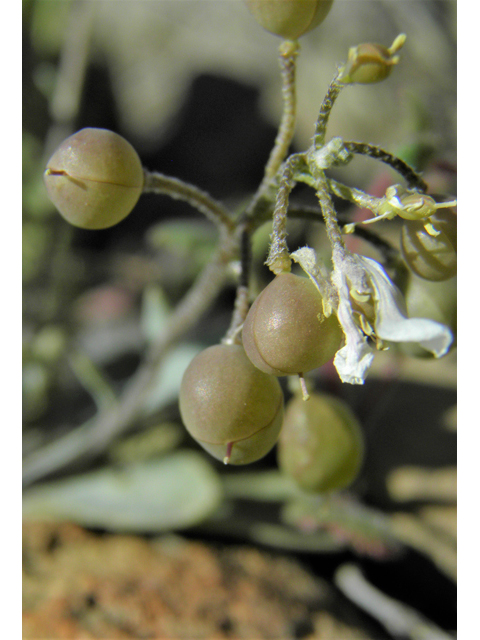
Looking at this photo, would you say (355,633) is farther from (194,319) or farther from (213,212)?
(213,212)

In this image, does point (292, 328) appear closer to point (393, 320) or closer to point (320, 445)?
point (393, 320)

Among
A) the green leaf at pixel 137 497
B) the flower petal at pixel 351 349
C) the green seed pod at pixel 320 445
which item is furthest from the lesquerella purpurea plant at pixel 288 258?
the green leaf at pixel 137 497

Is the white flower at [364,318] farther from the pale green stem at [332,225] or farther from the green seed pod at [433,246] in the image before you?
the green seed pod at [433,246]

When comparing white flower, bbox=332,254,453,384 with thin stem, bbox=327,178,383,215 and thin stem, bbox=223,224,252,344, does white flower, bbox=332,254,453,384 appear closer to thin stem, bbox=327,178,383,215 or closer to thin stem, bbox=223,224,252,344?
thin stem, bbox=327,178,383,215

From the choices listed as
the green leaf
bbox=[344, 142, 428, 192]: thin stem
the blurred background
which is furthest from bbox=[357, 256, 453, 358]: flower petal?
the green leaf

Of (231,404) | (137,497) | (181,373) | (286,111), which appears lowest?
(137,497)

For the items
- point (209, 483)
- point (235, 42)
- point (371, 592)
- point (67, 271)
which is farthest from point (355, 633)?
point (235, 42)

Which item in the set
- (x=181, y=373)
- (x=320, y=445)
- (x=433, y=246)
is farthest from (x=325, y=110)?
(x=181, y=373)
